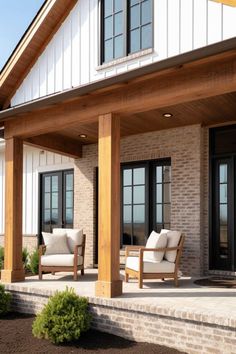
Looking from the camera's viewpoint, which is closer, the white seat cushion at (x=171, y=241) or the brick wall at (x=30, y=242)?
the white seat cushion at (x=171, y=241)

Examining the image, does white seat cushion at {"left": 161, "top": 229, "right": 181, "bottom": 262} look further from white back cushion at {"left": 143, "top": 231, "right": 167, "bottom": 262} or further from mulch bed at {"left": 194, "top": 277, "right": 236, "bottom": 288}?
mulch bed at {"left": 194, "top": 277, "right": 236, "bottom": 288}

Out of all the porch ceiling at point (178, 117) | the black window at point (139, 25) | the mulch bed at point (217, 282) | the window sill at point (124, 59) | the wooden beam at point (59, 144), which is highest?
the black window at point (139, 25)

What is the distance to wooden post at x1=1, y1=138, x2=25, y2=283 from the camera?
7.67 metres

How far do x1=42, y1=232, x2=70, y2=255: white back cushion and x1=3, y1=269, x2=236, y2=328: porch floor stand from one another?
630 millimetres

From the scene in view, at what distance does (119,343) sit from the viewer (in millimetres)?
5297

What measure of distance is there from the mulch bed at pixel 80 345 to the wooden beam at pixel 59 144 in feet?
14.3

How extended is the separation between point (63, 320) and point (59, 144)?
502cm

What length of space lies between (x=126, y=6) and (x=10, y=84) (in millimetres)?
2764

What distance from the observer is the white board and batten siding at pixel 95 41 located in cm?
595

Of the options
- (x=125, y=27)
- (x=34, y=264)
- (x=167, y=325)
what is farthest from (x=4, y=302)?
(x=125, y=27)

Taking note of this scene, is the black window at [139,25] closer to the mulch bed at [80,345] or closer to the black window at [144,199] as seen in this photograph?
the black window at [144,199]

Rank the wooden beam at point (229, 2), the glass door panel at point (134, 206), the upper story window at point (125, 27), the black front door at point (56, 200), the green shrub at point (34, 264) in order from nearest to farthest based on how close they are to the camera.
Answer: the wooden beam at point (229, 2) < the upper story window at point (125, 27) < the glass door panel at point (134, 206) < the green shrub at point (34, 264) < the black front door at point (56, 200)

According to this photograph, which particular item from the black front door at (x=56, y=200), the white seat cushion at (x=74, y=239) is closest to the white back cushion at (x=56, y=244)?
the white seat cushion at (x=74, y=239)

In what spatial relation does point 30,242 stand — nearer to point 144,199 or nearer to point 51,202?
point 51,202
